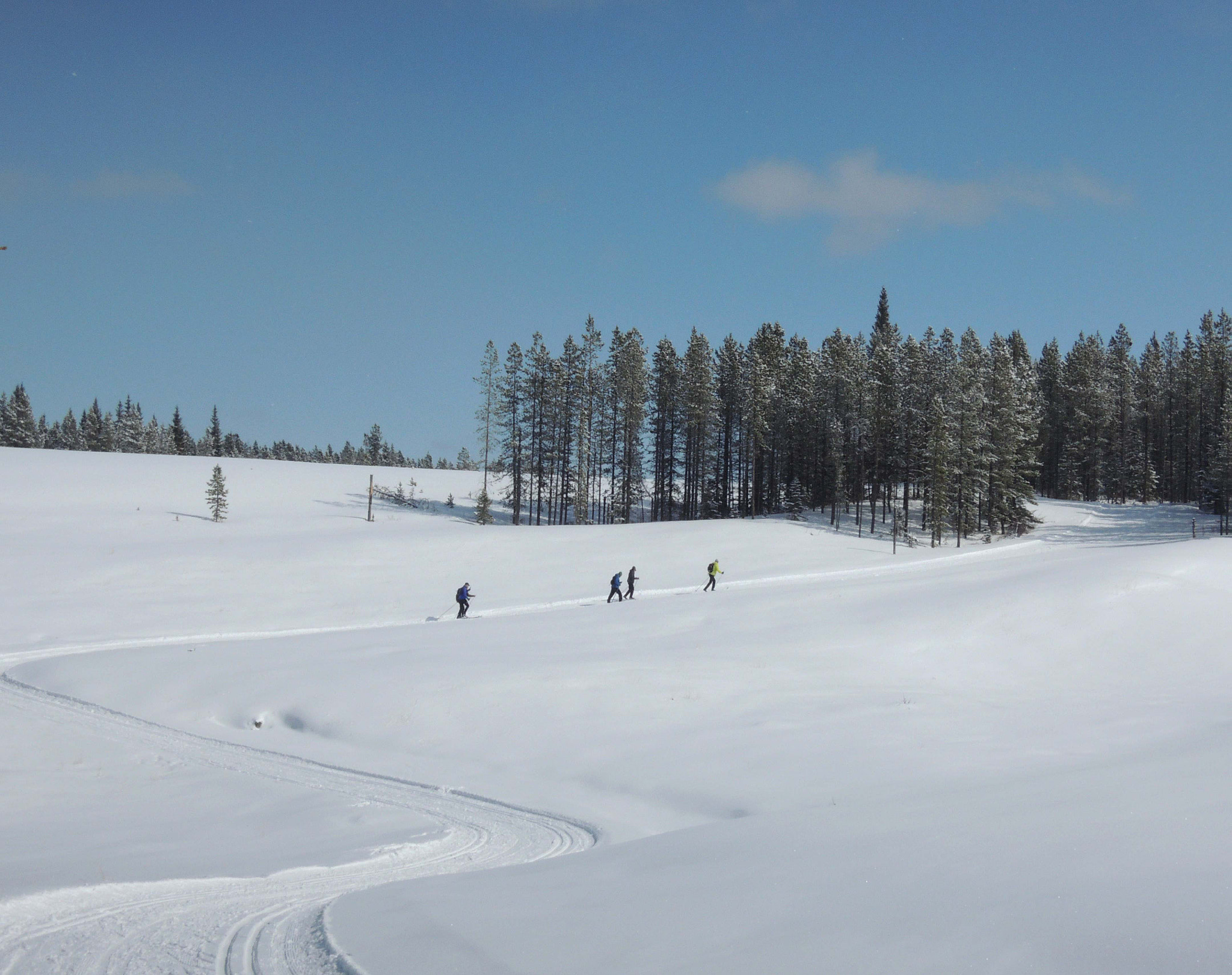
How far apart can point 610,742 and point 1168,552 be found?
2574 cm

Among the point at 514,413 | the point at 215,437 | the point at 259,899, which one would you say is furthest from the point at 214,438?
the point at 259,899

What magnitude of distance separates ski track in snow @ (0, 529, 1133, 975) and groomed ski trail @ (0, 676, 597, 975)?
0.05ft

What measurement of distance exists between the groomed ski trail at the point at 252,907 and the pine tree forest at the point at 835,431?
50.7 meters

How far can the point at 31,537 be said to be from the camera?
43.1 metres

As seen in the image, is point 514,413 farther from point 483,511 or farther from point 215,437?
point 215,437

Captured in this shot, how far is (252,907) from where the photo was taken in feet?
25.8

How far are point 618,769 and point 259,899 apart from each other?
6.94 metres

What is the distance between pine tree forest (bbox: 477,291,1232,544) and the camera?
61062 millimetres

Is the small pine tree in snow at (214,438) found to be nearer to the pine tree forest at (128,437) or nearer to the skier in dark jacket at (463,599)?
the pine tree forest at (128,437)

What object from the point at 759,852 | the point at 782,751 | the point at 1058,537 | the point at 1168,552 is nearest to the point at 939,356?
the point at 1058,537

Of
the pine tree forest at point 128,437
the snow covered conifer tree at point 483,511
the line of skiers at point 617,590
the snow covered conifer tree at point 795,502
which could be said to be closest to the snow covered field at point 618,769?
the line of skiers at point 617,590

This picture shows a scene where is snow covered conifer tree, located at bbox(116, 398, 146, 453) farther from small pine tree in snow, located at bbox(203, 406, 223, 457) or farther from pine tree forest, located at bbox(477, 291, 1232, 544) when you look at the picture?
pine tree forest, located at bbox(477, 291, 1232, 544)

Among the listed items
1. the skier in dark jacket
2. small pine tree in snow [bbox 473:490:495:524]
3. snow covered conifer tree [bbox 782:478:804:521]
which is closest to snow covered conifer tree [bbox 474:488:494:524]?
small pine tree in snow [bbox 473:490:495:524]

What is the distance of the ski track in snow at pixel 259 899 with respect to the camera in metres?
6.54
